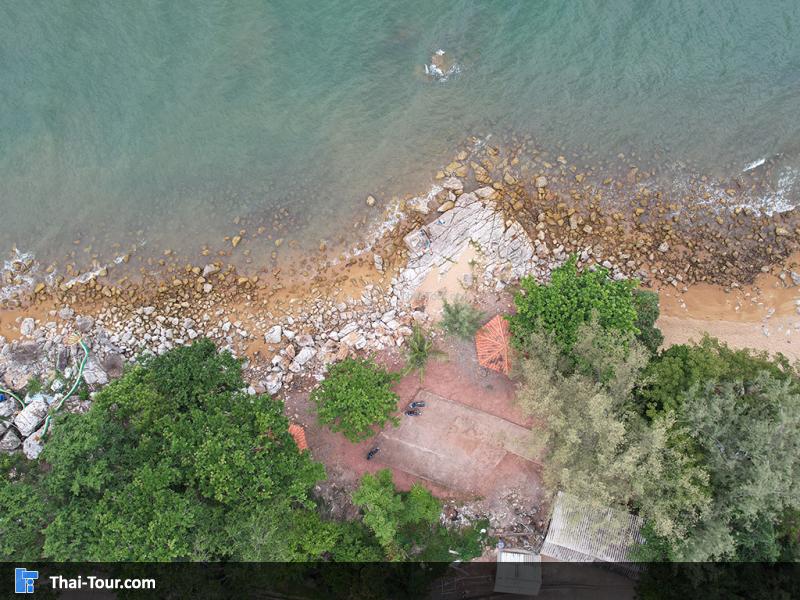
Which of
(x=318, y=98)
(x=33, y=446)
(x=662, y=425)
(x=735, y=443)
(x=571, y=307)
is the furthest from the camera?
(x=318, y=98)

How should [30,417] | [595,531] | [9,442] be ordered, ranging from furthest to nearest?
A: [30,417] → [9,442] → [595,531]

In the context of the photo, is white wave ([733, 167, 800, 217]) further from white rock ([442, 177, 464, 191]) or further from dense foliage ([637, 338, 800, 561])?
white rock ([442, 177, 464, 191])

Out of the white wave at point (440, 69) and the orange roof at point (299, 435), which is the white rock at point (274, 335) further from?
the white wave at point (440, 69)

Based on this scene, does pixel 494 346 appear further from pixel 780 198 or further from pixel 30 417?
pixel 30 417

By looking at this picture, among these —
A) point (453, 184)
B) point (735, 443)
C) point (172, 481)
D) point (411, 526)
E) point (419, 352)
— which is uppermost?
→ point (453, 184)

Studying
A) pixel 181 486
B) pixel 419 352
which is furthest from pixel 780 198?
pixel 181 486

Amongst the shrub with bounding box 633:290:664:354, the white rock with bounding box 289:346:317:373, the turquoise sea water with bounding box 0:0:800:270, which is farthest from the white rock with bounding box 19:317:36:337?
the shrub with bounding box 633:290:664:354
